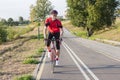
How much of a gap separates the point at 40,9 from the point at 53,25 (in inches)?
3254

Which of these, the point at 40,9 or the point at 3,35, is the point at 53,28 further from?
the point at 40,9

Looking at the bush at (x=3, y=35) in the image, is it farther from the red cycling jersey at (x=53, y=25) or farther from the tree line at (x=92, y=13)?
the red cycling jersey at (x=53, y=25)

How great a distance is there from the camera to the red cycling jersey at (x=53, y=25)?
13.8m

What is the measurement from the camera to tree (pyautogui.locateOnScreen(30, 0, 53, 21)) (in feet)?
306

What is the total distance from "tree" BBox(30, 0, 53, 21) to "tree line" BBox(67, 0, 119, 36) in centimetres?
2728

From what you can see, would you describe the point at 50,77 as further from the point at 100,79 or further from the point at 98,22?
the point at 98,22

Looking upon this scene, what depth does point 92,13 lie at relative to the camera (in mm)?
60031

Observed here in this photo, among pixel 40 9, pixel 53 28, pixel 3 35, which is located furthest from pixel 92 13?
pixel 53 28

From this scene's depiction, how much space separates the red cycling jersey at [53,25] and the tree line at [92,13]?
46.2 meters

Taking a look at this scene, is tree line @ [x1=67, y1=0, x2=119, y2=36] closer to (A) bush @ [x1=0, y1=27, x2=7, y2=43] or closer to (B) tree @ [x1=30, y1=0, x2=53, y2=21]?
(A) bush @ [x1=0, y1=27, x2=7, y2=43]

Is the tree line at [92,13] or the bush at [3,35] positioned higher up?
the tree line at [92,13]

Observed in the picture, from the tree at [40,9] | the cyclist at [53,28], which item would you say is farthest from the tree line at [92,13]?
the cyclist at [53,28]

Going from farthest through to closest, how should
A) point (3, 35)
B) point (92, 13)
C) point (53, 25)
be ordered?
point (92, 13) → point (3, 35) → point (53, 25)

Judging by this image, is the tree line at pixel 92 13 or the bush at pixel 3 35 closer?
the bush at pixel 3 35
